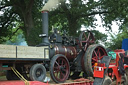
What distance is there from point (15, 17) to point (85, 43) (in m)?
10.8

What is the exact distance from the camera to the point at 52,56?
25.6 ft

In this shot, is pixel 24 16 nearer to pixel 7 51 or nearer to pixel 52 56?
pixel 52 56

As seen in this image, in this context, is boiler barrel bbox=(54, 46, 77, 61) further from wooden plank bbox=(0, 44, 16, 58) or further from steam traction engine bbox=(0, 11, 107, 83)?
wooden plank bbox=(0, 44, 16, 58)

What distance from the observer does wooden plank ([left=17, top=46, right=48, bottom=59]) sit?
6.37m

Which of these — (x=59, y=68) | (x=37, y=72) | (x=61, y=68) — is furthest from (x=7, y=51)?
(x=61, y=68)

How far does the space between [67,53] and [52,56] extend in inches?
33.4

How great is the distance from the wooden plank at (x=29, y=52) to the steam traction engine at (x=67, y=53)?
1.76 feet

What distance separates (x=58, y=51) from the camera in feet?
26.2

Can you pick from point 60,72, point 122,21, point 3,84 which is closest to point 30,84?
point 3,84

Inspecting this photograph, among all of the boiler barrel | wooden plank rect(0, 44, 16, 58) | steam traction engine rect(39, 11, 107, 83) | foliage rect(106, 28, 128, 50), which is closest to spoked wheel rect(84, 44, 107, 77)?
steam traction engine rect(39, 11, 107, 83)

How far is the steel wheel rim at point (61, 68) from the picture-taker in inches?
301

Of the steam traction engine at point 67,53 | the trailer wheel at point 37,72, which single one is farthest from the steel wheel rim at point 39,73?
the steam traction engine at point 67,53

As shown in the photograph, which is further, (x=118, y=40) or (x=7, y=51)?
(x=118, y=40)

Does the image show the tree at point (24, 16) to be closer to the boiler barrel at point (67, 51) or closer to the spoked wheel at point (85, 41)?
the spoked wheel at point (85, 41)
